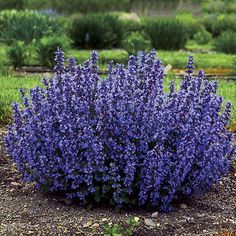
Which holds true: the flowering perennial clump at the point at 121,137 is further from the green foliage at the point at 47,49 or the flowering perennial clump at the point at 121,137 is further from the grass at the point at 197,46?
the grass at the point at 197,46

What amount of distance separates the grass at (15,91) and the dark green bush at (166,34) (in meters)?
5.78

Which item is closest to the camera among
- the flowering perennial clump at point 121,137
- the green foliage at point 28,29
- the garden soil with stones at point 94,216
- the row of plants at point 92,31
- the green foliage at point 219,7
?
the garden soil with stones at point 94,216

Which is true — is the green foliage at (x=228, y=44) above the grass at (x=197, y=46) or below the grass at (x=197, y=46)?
above

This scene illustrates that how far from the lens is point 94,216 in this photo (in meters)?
4.58

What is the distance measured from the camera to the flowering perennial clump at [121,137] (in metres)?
4.50

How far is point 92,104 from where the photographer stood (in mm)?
4770

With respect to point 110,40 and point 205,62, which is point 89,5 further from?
point 205,62

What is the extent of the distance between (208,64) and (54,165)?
9.17 meters

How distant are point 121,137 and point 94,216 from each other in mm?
598

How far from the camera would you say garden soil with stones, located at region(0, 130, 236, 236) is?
437 centimetres

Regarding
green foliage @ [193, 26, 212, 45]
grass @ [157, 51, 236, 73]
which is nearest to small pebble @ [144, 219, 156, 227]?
grass @ [157, 51, 236, 73]

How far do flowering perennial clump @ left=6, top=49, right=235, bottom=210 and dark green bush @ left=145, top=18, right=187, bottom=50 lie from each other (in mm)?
12082

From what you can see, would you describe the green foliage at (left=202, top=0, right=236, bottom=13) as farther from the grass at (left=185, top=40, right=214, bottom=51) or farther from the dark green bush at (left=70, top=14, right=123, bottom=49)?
the dark green bush at (left=70, top=14, right=123, bottom=49)

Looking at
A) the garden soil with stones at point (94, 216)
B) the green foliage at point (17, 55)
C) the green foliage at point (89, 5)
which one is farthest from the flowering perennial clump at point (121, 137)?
the green foliage at point (89, 5)
